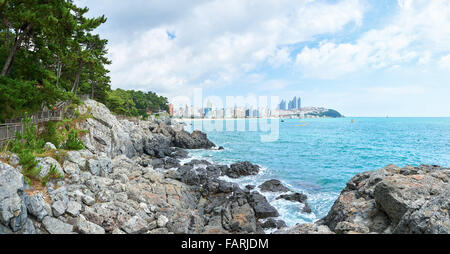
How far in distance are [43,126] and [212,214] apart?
16.3 metres

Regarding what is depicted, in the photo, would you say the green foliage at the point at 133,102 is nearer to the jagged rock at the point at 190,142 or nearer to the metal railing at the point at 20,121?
the jagged rock at the point at 190,142

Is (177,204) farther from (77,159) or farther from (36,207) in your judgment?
(36,207)

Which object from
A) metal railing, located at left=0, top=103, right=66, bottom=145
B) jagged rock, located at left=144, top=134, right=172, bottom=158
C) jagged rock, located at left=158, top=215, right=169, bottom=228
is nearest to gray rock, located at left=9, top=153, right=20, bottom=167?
metal railing, located at left=0, top=103, right=66, bottom=145

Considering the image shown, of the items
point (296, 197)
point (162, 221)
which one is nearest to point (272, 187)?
point (296, 197)

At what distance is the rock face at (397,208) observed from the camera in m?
6.40

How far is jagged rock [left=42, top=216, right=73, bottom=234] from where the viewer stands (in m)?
8.20

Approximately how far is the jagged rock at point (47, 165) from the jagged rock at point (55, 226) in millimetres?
3222

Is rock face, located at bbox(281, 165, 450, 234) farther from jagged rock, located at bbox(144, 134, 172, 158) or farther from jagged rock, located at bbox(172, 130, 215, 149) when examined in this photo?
jagged rock, located at bbox(172, 130, 215, 149)

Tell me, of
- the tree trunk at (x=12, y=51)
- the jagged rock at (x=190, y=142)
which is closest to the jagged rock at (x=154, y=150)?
the jagged rock at (x=190, y=142)

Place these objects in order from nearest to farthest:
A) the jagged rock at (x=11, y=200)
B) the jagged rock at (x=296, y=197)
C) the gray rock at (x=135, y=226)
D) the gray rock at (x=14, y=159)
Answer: the jagged rock at (x=11, y=200) < the gray rock at (x=135, y=226) < the gray rock at (x=14, y=159) < the jagged rock at (x=296, y=197)

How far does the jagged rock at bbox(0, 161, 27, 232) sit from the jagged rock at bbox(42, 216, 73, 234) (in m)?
0.93

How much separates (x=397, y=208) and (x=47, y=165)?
1690 centimetres

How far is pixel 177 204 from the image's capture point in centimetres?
1421
